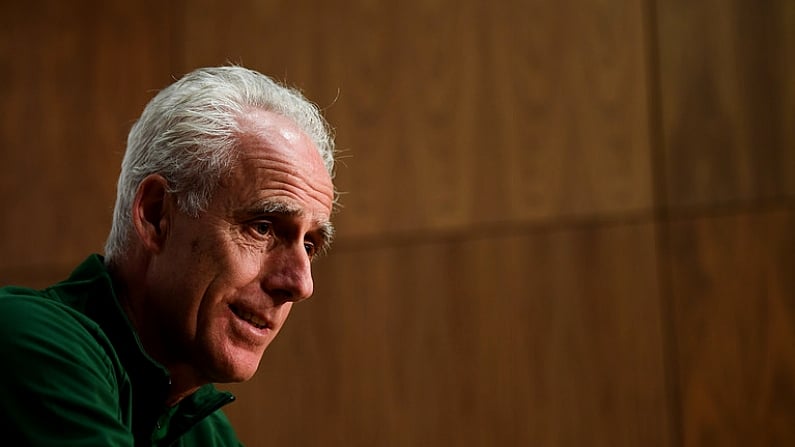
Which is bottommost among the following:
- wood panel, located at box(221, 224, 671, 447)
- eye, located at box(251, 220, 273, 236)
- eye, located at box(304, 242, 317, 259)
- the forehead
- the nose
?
wood panel, located at box(221, 224, 671, 447)

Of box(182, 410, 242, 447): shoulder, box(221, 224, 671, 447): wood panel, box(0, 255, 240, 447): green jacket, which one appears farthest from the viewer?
box(221, 224, 671, 447): wood panel

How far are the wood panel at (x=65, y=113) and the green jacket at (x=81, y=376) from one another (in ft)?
8.43

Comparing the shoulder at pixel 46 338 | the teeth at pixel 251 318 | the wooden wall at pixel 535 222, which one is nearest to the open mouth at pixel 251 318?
the teeth at pixel 251 318

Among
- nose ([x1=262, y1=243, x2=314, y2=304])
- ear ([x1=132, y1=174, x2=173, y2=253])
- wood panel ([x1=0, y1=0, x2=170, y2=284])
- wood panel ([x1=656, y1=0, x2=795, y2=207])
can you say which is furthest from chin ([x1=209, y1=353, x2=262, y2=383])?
wood panel ([x1=0, y1=0, x2=170, y2=284])

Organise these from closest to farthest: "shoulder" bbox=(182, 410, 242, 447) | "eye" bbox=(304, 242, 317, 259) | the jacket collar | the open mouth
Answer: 1. the jacket collar
2. the open mouth
3. "eye" bbox=(304, 242, 317, 259)
4. "shoulder" bbox=(182, 410, 242, 447)

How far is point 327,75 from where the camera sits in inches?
149

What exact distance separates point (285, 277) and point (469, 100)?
1974 mm

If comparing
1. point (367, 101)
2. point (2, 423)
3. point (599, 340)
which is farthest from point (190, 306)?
point (367, 101)

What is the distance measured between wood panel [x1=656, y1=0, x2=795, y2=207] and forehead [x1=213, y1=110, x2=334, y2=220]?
173 centimetres

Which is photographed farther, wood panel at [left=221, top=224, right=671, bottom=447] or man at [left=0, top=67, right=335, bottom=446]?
wood panel at [left=221, top=224, right=671, bottom=447]

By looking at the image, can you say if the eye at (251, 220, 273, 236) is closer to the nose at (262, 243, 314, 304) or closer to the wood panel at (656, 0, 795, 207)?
the nose at (262, 243, 314, 304)

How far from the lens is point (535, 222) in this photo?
3.38 metres

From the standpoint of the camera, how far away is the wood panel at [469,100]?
3299mm

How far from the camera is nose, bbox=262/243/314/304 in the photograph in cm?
165
